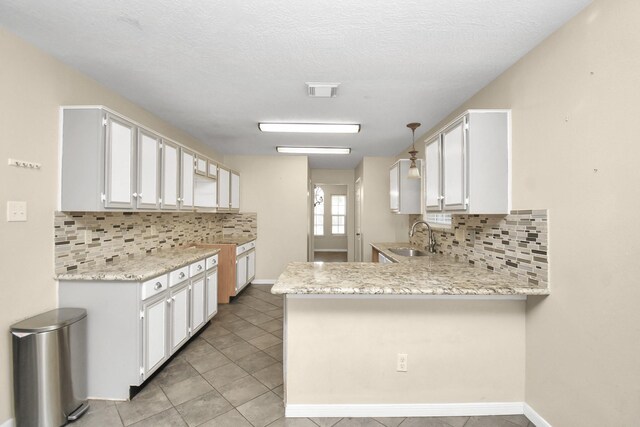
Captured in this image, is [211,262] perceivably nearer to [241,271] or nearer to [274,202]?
[241,271]

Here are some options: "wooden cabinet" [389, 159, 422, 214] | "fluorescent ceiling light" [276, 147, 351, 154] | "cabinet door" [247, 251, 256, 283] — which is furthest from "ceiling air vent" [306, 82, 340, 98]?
"cabinet door" [247, 251, 256, 283]

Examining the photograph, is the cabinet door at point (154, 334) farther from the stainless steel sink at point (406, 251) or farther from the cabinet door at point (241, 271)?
the stainless steel sink at point (406, 251)

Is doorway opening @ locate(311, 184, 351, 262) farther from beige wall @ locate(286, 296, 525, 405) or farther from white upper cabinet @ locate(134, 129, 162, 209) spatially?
beige wall @ locate(286, 296, 525, 405)

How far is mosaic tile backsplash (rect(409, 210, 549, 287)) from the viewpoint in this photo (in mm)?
1741

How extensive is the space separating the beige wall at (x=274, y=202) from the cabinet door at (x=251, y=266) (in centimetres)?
10

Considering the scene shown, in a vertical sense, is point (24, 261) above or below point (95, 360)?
above

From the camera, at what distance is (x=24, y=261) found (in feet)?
5.92

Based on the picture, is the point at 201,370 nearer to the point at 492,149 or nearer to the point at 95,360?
the point at 95,360

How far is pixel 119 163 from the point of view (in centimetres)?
217

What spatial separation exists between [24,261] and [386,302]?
2.37m

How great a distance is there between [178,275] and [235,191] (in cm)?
256

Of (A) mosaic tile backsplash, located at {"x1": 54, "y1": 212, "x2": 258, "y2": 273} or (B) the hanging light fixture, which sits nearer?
(A) mosaic tile backsplash, located at {"x1": 54, "y1": 212, "x2": 258, "y2": 273}

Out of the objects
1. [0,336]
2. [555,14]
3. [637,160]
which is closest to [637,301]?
[637,160]

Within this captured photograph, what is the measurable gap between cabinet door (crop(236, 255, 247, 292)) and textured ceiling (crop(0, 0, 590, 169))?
2.36 metres
